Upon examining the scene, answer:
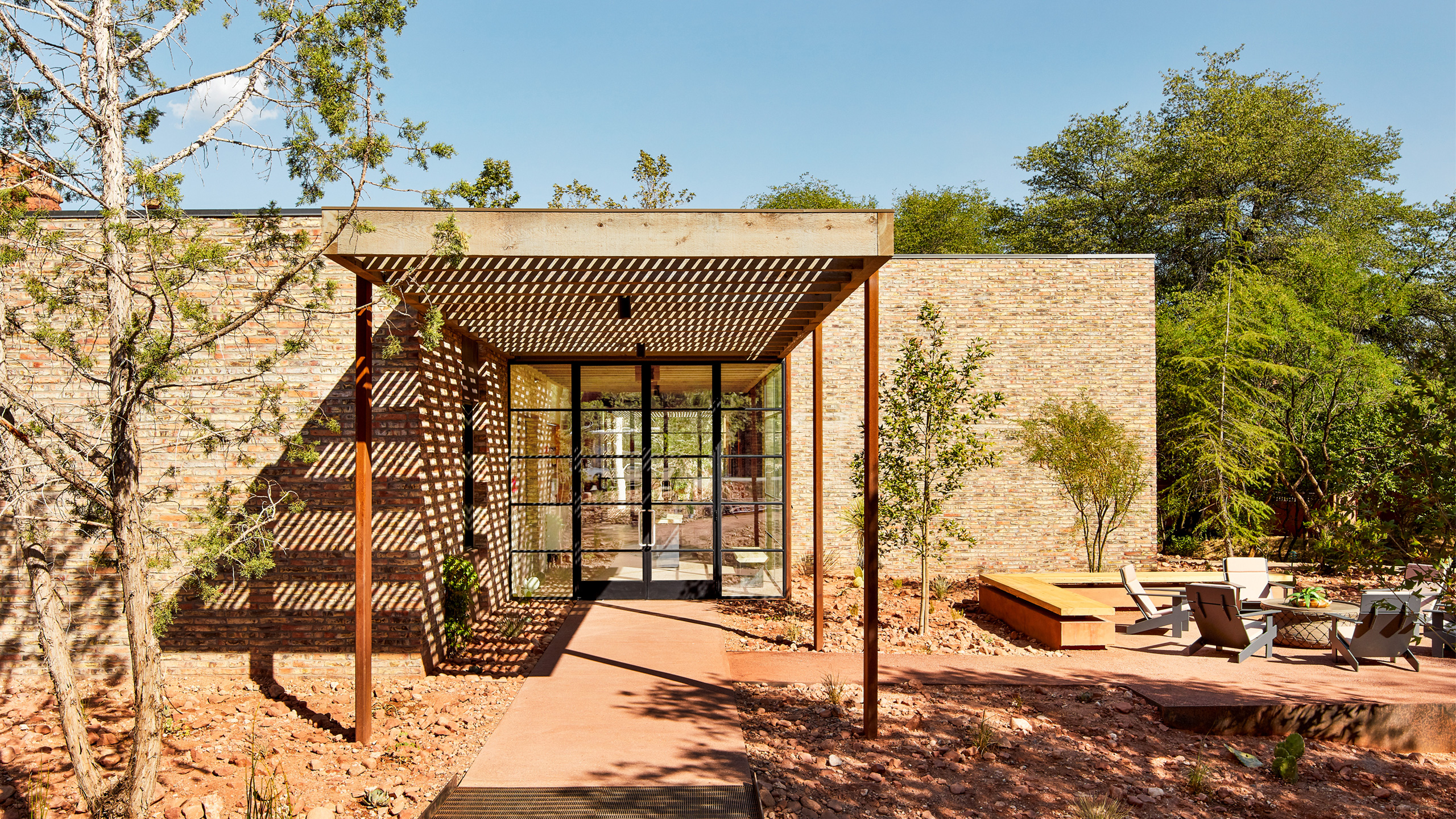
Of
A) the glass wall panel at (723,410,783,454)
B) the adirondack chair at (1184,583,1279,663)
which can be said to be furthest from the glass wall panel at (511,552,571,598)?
the adirondack chair at (1184,583,1279,663)

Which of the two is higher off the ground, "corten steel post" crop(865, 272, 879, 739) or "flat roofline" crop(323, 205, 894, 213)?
"flat roofline" crop(323, 205, 894, 213)

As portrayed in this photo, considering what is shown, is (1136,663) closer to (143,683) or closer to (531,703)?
(531,703)

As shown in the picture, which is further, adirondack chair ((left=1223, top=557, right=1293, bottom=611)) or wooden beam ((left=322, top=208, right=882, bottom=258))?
adirondack chair ((left=1223, top=557, right=1293, bottom=611))

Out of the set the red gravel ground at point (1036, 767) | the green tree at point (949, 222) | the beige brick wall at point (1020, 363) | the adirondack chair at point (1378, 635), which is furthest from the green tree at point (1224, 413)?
the green tree at point (949, 222)

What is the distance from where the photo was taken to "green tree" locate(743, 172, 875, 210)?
34562 mm

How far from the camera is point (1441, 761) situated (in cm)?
526

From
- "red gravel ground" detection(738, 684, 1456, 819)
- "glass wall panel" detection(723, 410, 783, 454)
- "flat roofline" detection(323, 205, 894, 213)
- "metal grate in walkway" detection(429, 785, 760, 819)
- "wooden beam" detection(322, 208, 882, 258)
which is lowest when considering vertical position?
"red gravel ground" detection(738, 684, 1456, 819)

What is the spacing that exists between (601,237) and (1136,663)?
19.7ft

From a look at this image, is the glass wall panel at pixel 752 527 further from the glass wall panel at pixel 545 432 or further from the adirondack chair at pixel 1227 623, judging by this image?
the adirondack chair at pixel 1227 623

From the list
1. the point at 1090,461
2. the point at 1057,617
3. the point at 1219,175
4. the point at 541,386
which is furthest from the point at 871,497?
the point at 1219,175

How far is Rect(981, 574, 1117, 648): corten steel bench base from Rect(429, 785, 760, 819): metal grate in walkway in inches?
182

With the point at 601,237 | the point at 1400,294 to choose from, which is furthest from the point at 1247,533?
the point at 601,237

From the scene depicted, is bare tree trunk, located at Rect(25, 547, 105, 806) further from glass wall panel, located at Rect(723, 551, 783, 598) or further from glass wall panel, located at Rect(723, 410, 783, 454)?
glass wall panel, located at Rect(723, 410, 783, 454)

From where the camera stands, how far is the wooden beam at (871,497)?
498 cm
